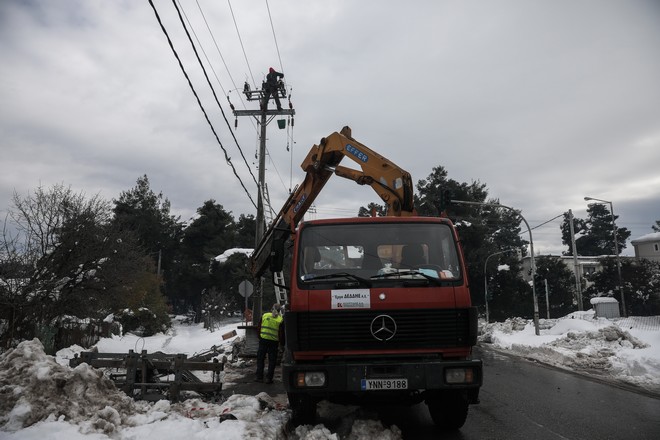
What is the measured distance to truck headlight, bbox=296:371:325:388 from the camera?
4.87m

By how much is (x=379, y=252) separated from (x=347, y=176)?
3.11 meters

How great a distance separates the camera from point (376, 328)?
501 cm

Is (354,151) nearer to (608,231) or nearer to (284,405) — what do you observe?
(284,405)

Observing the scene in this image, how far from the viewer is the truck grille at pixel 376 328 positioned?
501 cm

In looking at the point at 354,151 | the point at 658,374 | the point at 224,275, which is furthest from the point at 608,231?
the point at 354,151

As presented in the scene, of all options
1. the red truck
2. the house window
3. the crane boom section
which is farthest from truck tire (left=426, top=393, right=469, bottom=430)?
the house window

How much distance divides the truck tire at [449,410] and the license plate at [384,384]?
1.05 meters

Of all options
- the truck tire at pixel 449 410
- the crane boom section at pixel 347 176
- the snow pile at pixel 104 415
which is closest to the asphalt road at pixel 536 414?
the truck tire at pixel 449 410

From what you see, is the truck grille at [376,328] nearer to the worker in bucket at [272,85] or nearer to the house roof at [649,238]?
the worker in bucket at [272,85]

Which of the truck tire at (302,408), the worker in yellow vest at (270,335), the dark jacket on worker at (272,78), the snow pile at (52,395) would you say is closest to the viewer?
the snow pile at (52,395)

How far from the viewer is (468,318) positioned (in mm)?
5039

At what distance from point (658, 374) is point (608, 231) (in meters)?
77.3

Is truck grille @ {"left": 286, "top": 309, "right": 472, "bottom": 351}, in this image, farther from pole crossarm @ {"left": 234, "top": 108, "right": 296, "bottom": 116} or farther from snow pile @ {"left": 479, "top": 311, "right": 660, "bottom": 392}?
pole crossarm @ {"left": 234, "top": 108, "right": 296, "bottom": 116}

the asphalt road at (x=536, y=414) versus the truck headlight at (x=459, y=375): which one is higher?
the truck headlight at (x=459, y=375)
